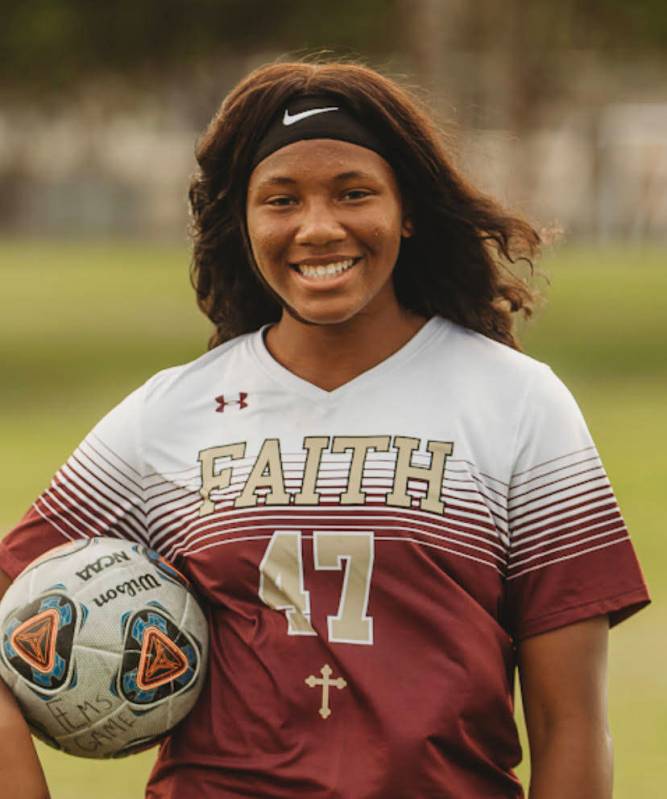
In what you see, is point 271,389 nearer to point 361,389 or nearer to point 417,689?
point 361,389

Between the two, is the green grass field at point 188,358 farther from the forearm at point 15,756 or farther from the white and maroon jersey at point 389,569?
the forearm at point 15,756

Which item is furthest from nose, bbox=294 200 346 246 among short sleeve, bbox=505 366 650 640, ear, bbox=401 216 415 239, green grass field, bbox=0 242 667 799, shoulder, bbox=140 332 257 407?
green grass field, bbox=0 242 667 799

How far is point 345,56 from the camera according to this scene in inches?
184

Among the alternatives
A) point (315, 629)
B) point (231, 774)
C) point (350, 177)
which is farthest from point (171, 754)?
point (350, 177)

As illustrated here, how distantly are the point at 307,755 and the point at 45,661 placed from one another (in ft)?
1.86

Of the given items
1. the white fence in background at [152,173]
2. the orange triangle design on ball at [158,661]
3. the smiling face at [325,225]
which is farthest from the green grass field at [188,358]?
the white fence in background at [152,173]

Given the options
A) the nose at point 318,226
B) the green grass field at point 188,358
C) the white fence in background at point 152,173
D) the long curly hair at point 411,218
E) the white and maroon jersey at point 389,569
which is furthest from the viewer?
the white fence in background at point 152,173

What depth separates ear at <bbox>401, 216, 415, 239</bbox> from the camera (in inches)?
155

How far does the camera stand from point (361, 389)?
3.77 m

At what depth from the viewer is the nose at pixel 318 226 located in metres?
3.65

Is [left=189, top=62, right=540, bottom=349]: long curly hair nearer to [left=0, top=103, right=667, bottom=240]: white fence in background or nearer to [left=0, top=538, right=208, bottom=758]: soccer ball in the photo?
[left=0, top=538, right=208, bottom=758]: soccer ball

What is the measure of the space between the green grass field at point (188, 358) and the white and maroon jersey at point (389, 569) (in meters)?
0.92

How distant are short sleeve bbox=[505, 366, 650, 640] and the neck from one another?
372mm

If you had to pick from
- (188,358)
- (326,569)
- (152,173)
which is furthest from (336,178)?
(152,173)
